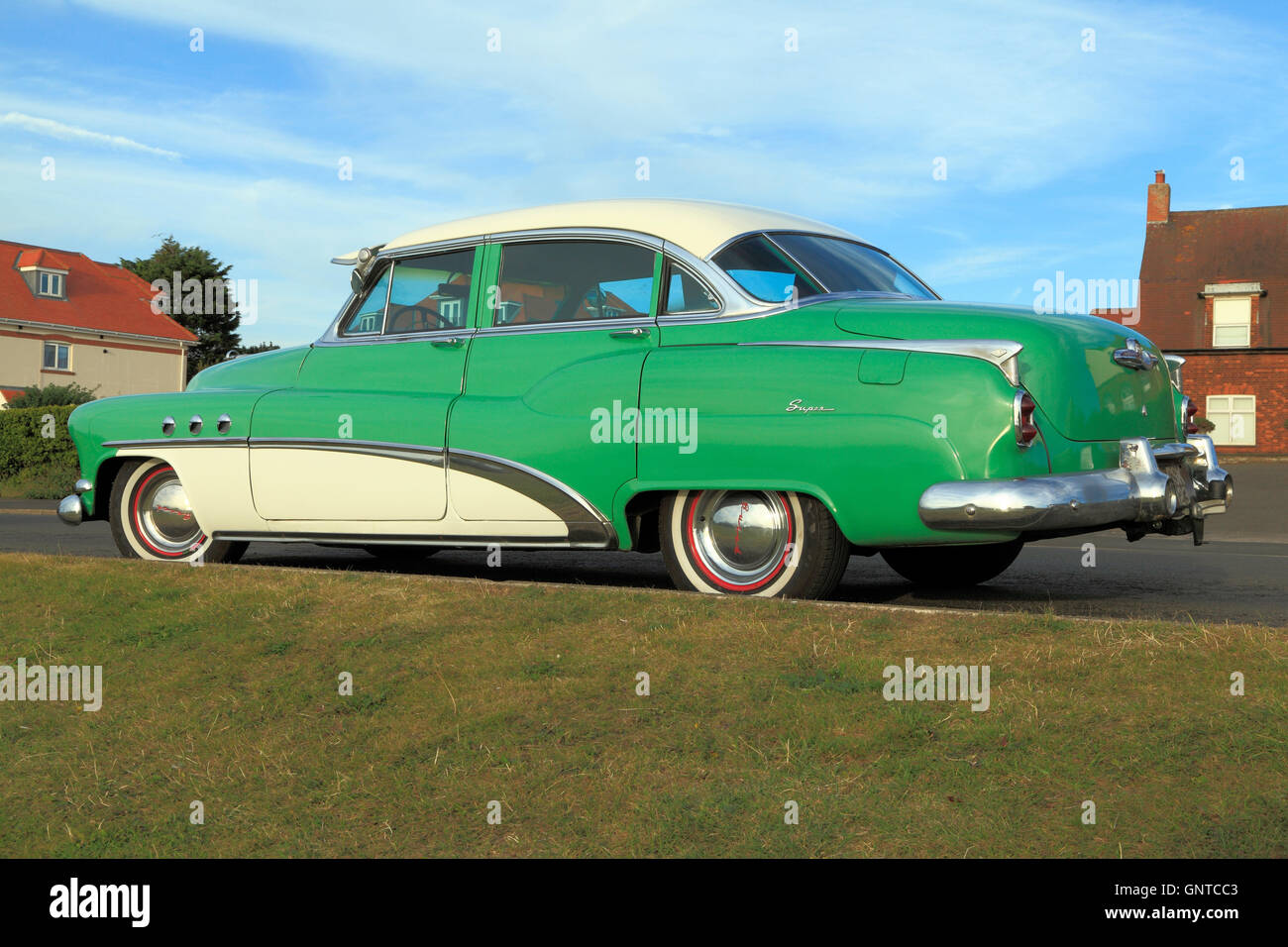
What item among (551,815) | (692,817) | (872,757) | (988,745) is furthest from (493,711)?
(988,745)

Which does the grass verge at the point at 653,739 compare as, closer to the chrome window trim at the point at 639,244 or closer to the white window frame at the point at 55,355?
the chrome window trim at the point at 639,244

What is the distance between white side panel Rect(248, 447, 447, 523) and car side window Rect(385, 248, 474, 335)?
0.86 m

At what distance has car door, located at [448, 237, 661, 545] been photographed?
606 cm

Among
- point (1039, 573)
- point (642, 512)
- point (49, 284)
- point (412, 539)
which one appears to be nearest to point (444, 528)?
point (412, 539)

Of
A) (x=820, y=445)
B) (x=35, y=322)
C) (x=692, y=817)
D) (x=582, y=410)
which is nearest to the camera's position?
(x=692, y=817)

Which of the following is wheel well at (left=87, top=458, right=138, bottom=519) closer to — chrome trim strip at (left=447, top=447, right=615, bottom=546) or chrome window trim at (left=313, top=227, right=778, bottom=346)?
chrome window trim at (left=313, top=227, right=778, bottom=346)

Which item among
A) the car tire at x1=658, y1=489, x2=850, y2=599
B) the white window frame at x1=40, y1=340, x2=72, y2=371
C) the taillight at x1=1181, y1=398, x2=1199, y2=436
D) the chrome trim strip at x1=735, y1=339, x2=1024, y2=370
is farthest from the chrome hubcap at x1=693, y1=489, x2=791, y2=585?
the white window frame at x1=40, y1=340, x2=72, y2=371

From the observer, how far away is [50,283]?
157 feet

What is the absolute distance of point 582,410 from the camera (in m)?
6.10

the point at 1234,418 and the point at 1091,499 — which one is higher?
the point at 1234,418

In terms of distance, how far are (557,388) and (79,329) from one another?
150 ft

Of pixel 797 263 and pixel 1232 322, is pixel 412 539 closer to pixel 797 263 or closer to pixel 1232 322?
pixel 797 263
